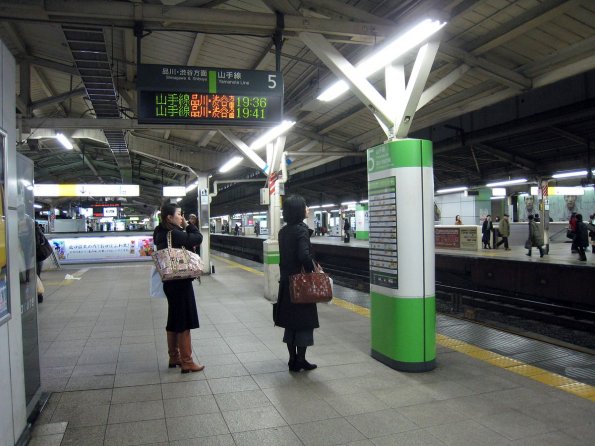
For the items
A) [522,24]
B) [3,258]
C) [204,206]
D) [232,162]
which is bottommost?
[3,258]

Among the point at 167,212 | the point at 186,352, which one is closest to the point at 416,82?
the point at 167,212

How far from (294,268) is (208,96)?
2262mm

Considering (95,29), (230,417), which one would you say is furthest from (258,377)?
(95,29)

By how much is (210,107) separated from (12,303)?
3130 mm

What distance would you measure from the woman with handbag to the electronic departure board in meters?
1.29

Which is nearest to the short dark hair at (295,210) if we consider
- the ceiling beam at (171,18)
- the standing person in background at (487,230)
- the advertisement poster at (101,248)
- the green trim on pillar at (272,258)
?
the ceiling beam at (171,18)

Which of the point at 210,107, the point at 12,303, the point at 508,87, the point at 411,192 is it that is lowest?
the point at 12,303

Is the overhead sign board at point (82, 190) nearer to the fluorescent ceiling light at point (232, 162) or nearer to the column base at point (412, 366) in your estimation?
the fluorescent ceiling light at point (232, 162)

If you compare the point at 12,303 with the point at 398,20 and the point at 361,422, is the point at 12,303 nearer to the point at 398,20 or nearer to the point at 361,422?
the point at 361,422

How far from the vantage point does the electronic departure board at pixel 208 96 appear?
5.10m

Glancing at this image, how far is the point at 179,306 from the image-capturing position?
440cm

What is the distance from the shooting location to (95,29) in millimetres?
5070

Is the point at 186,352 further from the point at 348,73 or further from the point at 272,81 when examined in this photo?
the point at 348,73

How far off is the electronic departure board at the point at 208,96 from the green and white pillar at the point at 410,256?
1.67 m
